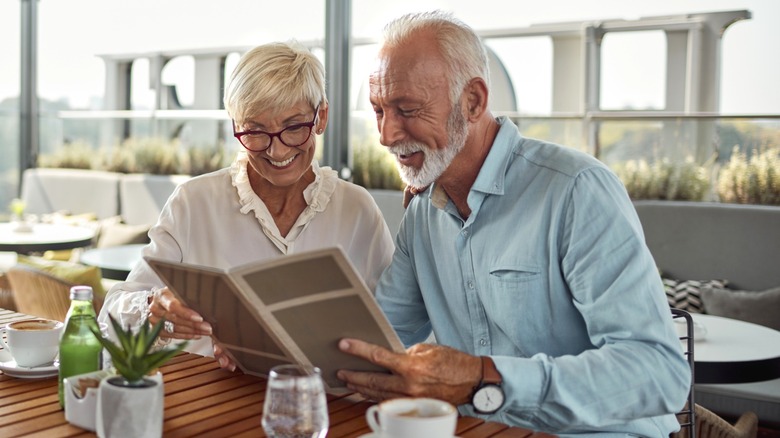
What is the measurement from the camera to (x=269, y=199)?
2.38 metres

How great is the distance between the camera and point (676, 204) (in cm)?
499

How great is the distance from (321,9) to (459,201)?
5.00m

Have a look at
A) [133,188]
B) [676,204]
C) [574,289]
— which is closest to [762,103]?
[676,204]

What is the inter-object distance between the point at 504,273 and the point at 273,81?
79 centimetres

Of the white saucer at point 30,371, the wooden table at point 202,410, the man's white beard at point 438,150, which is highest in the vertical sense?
the man's white beard at point 438,150

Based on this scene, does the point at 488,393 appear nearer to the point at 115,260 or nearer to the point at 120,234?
the point at 115,260

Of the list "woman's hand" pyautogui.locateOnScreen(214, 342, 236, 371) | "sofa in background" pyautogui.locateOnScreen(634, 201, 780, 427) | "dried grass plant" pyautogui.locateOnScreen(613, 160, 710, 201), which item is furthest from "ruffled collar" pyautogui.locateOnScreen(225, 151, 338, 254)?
"dried grass plant" pyautogui.locateOnScreen(613, 160, 710, 201)

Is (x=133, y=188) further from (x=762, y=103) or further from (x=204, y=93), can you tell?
(x=762, y=103)

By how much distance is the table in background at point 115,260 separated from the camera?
5.10 m

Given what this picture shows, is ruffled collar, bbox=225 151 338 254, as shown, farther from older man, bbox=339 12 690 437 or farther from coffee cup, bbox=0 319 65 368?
coffee cup, bbox=0 319 65 368

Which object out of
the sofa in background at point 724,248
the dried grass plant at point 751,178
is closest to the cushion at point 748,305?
the sofa in background at point 724,248

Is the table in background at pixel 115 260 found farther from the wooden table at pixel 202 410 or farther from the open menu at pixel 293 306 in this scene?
the open menu at pixel 293 306

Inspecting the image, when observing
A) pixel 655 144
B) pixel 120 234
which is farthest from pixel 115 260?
pixel 655 144

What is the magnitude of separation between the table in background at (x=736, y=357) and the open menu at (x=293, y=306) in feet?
5.52
